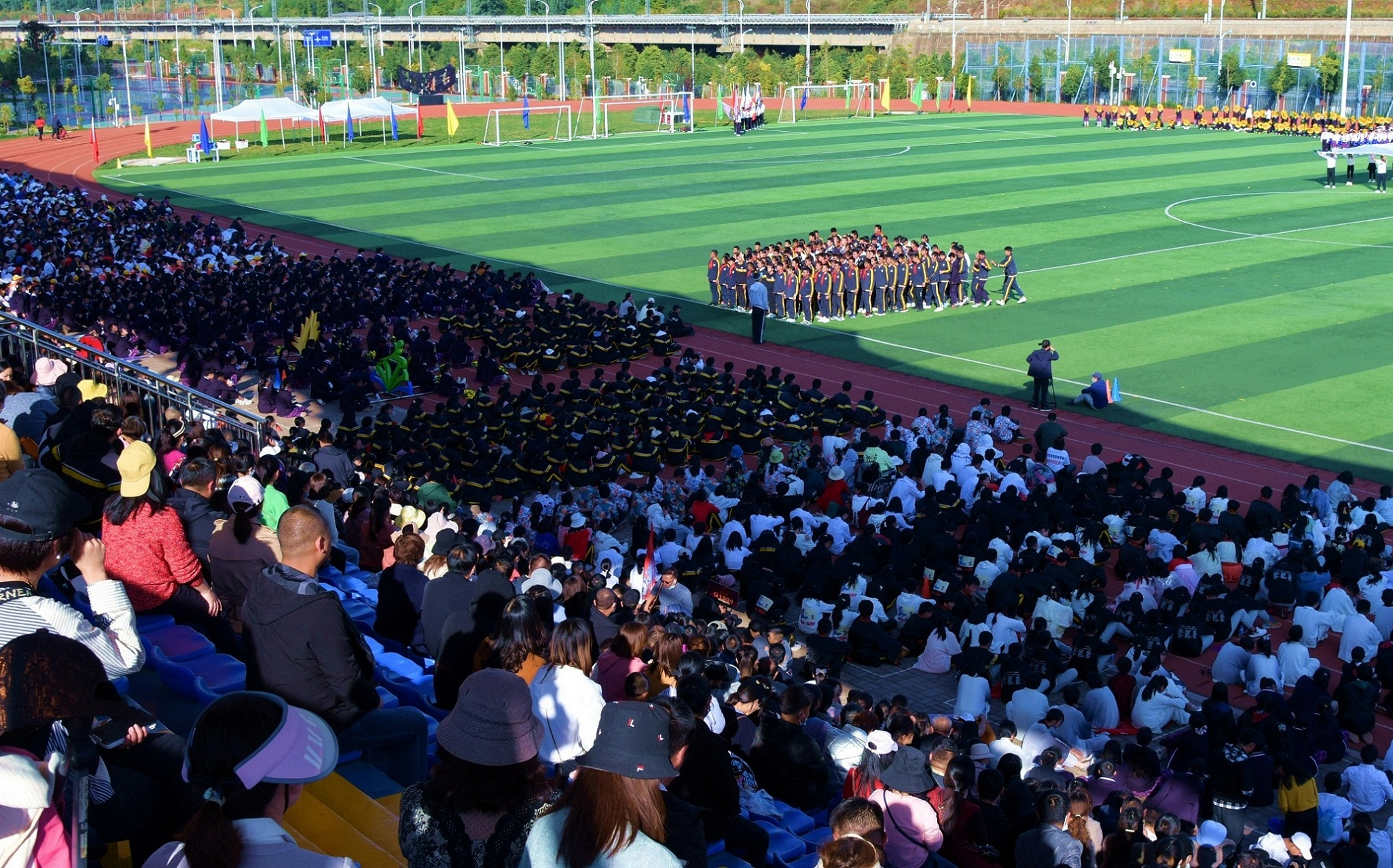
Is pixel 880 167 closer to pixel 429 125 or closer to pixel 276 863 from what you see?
pixel 429 125

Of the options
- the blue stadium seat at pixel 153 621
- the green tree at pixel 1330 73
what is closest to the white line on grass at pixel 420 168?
the blue stadium seat at pixel 153 621

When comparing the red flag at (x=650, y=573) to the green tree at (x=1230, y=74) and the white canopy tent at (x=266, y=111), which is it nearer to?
the white canopy tent at (x=266, y=111)

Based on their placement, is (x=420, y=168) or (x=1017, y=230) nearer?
(x=1017, y=230)

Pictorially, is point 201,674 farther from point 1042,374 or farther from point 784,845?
point 1042,374

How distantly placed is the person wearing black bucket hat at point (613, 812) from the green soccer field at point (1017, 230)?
20045mm

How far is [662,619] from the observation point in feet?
38.0

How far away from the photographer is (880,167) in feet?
193

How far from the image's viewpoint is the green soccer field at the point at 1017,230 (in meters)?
26.9

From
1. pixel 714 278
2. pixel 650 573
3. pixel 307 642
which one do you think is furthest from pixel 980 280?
pixel 307 642

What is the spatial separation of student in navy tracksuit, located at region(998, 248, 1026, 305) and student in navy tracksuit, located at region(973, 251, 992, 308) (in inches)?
16.1

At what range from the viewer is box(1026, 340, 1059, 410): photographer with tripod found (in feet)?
79.8

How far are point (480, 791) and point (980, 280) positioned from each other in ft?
97.1

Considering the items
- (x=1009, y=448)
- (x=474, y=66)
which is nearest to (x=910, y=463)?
(x=1009, y=448)

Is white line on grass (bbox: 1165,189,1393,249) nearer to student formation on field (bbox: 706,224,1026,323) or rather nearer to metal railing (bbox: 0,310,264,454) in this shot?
student formation on field (bbox: 706,224,1026,323)
